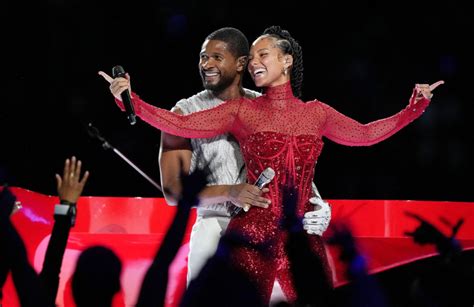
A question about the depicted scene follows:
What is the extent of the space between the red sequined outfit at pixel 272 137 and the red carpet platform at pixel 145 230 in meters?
0.56

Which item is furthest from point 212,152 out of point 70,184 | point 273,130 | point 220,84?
point 70,184

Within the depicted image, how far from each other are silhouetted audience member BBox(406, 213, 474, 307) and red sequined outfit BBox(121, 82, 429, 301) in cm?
43

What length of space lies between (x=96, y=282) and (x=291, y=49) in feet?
3.01

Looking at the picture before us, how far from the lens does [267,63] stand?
2.41 meters

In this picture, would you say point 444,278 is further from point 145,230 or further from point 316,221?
point 145,230

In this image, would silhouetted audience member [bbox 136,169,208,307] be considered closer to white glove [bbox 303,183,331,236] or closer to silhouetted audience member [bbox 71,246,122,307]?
silhouetted audience member [bbox 71,246,122,307]

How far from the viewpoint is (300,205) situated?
7.67 ft

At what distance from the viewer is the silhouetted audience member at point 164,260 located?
1682 mm

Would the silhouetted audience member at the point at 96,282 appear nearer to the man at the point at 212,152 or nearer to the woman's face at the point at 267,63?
the man at the point at 212,152

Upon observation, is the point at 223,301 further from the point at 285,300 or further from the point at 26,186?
the point at 26,186

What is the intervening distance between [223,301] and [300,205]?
0.35 m

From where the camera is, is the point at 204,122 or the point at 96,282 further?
the point at 204,122

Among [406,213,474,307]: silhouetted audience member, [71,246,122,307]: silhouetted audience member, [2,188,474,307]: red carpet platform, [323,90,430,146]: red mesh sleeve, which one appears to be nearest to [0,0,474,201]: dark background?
[2,188,474,307]: red carpet platform

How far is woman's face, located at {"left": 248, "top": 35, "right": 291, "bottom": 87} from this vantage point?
2.41m
